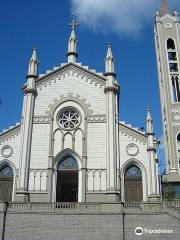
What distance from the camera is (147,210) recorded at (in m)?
27.0

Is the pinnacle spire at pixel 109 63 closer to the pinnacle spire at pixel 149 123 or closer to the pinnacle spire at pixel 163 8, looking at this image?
the pinnacle spire at pixel 149 123

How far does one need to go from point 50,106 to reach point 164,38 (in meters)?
18.7

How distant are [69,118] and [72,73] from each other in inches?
205

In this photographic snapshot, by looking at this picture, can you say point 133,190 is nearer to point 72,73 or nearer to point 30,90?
point 72,73

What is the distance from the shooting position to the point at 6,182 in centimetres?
3300

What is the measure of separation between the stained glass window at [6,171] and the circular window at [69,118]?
6.50 metres

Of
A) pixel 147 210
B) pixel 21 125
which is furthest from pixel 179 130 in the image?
pixel 21 125

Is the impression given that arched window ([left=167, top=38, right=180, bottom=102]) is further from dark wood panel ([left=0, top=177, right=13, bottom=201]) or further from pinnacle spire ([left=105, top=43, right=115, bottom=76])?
dark wood panel ([left=0, top=177, right=13, bottom=201])

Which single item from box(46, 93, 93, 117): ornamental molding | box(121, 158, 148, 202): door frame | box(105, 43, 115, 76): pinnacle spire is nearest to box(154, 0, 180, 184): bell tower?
box(121, 158, 148, 202): door frame

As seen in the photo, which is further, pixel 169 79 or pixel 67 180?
pixel 169 79

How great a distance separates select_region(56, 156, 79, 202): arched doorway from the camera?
109 feet

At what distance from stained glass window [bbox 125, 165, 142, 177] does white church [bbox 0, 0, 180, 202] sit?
9 cm

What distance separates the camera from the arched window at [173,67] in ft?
137

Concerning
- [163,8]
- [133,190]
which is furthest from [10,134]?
[163,8]
